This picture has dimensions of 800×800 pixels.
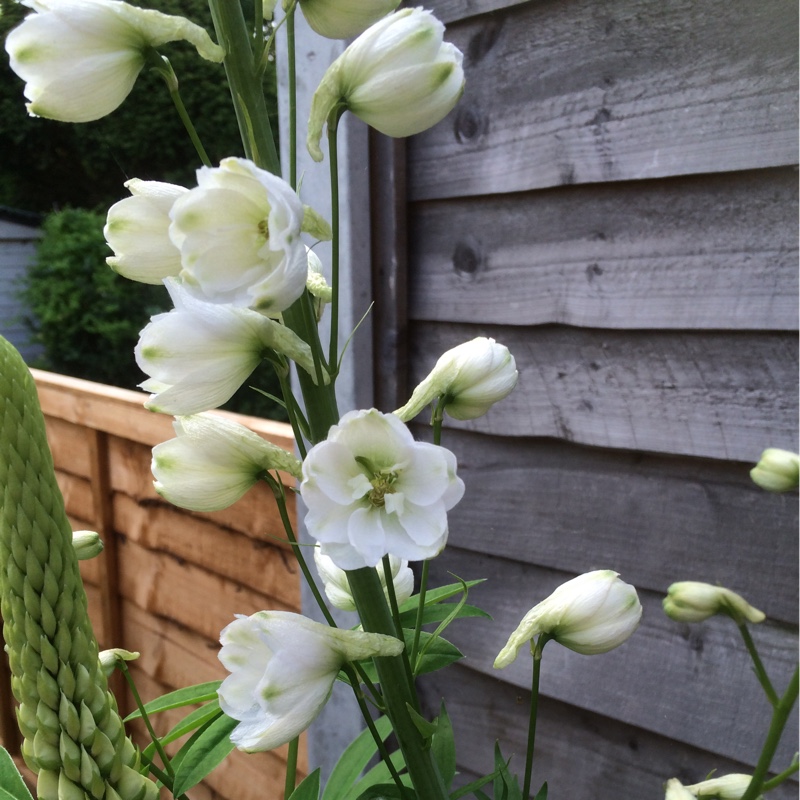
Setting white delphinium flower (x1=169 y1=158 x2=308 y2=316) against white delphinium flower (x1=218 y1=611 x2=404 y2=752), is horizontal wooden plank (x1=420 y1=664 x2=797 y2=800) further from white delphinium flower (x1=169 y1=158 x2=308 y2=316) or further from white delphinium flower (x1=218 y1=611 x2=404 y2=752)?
white delphinium flower (x1=169 y1=158 x2=308 y2=316)

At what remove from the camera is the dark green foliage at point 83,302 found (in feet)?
10.6

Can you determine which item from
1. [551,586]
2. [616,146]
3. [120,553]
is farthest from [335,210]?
[120,553]

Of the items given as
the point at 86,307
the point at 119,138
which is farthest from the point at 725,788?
the point at 119,138

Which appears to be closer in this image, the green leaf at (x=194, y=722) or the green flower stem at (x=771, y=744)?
the green flower stem at (x=771, y=744)

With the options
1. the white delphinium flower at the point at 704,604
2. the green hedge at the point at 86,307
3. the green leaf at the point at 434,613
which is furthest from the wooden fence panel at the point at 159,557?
the green hedge at the point at 86,307

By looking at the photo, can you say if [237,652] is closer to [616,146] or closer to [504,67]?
[616,146]

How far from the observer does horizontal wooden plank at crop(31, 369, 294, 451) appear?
1.54 meters

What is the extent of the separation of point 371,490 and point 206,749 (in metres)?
0.33

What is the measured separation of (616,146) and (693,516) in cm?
49

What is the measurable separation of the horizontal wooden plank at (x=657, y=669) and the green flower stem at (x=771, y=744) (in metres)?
0.44

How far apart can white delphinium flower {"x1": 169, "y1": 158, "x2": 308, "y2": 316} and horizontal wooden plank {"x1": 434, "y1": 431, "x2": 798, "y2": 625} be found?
779 millimetres

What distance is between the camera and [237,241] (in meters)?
0.36

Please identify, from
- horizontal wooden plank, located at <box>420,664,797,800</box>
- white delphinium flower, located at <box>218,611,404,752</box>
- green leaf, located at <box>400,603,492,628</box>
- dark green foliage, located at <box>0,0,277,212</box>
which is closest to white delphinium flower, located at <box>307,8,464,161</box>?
white delphinium flower, located at <box>218,611,404,752</box>

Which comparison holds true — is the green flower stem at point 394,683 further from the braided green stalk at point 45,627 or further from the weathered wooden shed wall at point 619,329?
the weathered wooden shed wall at point 619,329
